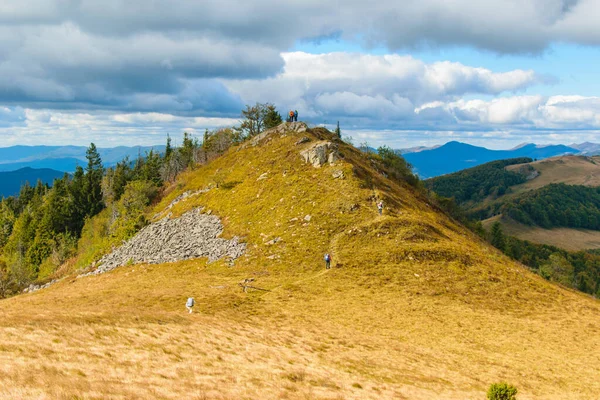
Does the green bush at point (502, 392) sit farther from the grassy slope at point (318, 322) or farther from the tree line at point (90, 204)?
the tree line at point (90, 204)

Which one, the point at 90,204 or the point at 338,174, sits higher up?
the point at 338,174

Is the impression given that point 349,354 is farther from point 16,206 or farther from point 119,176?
point 16,206

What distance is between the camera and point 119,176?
132875 millimetres

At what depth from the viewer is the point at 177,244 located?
70.5m

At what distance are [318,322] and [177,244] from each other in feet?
134

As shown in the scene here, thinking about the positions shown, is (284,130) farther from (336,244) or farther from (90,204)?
(90,204)

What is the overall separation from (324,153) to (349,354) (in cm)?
6081

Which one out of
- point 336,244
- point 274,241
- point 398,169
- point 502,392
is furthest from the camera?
point 398,169

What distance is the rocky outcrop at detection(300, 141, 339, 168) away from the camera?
85188 millimetres

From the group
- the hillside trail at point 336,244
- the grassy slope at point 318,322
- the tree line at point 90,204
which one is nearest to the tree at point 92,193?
the tree line at point 90,204

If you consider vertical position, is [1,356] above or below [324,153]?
below

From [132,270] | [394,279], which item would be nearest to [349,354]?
[394,279]

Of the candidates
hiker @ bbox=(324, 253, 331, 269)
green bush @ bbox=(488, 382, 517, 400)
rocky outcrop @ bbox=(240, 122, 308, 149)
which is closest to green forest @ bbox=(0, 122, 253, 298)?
rocky outcrop @ bbox=(240, 122, 308, 149)

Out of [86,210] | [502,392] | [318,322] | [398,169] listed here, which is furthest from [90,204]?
[502,392]
